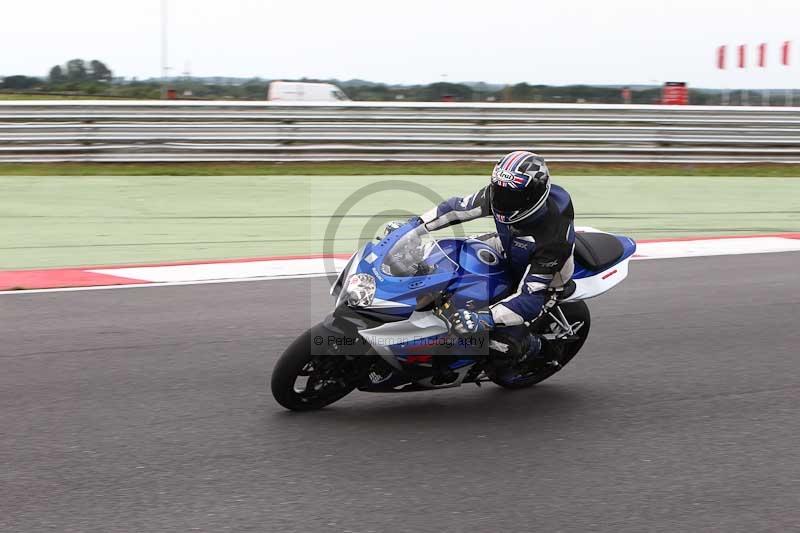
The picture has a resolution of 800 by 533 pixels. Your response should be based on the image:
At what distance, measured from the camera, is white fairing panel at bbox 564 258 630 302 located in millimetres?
5867

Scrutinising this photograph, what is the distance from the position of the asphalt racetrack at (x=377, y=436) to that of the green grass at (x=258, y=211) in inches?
118

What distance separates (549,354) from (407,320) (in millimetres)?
1354

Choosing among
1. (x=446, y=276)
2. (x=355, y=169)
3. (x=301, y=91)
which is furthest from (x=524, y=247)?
(x=301, y=91)

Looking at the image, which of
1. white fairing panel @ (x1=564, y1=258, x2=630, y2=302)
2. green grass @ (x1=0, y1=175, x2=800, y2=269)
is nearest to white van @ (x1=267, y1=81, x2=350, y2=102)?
green grass @ (x1=0, y1=175, x2=800, y2=269)

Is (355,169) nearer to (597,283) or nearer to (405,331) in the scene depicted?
(597,283)

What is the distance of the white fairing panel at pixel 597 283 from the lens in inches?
231

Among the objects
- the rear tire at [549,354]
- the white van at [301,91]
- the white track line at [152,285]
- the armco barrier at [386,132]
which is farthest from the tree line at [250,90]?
the rear tire at [549,354]

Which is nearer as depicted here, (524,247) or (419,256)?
(419,256)

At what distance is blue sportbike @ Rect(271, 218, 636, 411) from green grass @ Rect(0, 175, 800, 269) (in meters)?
4.46

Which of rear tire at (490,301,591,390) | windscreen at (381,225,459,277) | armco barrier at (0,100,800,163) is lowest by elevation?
rear tire at (490,301,591,390)

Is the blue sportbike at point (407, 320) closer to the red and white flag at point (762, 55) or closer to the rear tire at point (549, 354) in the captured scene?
the rear tire at point (549, 354)

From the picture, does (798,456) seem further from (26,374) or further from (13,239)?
(13,239)

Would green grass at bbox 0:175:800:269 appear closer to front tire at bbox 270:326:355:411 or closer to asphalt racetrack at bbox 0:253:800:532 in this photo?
asphalt racetrack at bbox 0:253:800:532

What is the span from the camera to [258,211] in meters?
13.5
